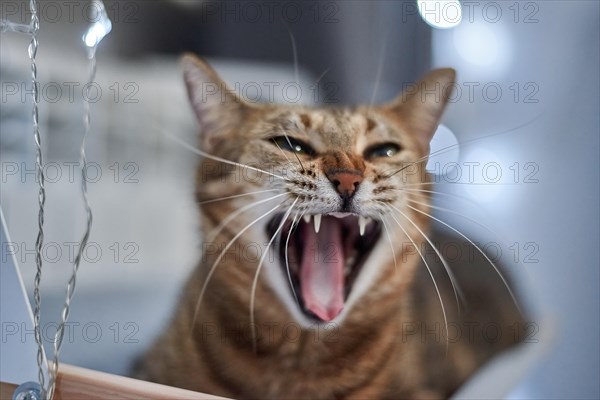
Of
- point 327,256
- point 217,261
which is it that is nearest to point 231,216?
point 217,261

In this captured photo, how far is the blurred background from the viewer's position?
3.23 feet

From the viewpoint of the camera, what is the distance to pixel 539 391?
0.98m

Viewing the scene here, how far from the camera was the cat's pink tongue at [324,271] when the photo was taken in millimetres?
1042

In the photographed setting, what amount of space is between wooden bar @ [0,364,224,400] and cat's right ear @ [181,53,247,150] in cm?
46

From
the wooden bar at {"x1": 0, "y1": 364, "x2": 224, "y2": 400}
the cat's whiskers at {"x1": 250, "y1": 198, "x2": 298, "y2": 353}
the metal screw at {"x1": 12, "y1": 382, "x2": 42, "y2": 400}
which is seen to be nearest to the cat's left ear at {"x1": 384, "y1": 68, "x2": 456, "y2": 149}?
the cat's whiskers at {"x1": 250, "y1": 198, "x2": 298, "y2": 353}

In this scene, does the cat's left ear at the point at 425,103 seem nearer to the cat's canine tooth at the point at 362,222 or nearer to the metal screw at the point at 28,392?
the cat's canine tooth at the point at 362,222

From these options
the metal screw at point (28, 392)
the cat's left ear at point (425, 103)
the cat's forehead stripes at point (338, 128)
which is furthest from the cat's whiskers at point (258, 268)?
the metal screw at point (28, 392)

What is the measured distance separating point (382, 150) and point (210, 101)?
33 cm

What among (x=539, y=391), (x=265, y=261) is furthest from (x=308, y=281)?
(x=539, y=391)

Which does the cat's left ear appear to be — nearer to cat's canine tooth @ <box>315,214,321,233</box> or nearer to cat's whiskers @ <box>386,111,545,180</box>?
cat's whiskers @ <box>386,111,545,180</box>

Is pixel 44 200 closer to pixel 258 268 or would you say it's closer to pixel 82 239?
pixel 82 239

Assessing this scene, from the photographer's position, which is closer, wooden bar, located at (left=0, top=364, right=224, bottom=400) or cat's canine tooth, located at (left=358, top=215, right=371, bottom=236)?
cat's canine tooth, located at (left=358, top=215, right=371, bottom=236)

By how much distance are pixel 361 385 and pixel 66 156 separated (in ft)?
2.41

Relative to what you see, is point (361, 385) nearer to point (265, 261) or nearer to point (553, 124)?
point (265, 261)
